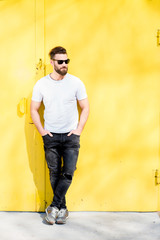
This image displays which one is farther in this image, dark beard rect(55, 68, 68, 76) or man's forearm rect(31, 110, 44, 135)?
man's forearm rect(31, 110, 44, 135)

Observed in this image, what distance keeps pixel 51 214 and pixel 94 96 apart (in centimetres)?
134

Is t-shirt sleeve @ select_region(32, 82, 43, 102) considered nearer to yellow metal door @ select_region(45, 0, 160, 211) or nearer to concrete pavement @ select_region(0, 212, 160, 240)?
yellow metal door @ select_region(45, 0, 160, 211)

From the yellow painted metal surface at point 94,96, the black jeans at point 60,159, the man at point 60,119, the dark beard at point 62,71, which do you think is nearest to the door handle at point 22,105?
the yellow painted metal surface at point 94,96

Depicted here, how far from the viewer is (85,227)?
329 centimetres

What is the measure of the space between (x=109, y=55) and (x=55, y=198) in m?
1.65

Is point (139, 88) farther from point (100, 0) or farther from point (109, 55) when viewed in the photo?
point (100, 0)

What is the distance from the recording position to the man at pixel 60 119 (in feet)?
10.9

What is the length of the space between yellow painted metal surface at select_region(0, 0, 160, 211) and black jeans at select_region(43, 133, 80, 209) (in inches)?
8.9

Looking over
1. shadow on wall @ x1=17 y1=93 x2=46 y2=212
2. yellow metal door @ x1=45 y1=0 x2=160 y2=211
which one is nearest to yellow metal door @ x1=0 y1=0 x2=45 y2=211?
shadow on wall @ x1=17 y1=93 x2=46 y2=212

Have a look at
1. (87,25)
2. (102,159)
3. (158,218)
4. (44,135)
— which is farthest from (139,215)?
(87,25)

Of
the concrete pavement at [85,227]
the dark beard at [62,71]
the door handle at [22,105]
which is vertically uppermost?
the dark beard at [62,71]

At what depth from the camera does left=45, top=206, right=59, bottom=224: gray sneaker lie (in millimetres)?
3328

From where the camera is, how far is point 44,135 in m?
3.36

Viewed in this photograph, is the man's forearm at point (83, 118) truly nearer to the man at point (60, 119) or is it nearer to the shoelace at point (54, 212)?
the man at point (60, 119)
